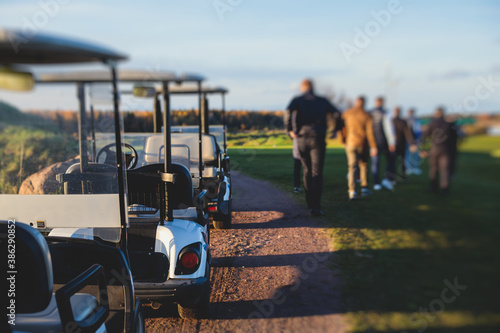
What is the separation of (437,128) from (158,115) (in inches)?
293

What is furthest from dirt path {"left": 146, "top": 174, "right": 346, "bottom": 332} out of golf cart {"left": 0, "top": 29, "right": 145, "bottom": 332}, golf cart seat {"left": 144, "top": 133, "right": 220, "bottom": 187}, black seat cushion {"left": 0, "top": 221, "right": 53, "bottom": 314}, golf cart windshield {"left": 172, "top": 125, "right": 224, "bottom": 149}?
black seat cushion {"left": 0, "top": 221, "right": 53, "bottom": 314}

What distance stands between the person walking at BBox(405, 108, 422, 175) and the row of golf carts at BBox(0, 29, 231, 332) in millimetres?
1532

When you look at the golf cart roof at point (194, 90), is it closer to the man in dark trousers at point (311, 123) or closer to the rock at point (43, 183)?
the man in dark trousers at point (311, 123)

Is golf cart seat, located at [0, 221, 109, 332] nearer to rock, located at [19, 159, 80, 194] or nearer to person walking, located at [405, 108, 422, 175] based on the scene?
rock, located at [19, 159, 80, 194]

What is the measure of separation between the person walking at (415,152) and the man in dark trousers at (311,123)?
4.83 meters

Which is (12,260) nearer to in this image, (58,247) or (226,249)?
(58,247)

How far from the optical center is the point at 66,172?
3.28 meters

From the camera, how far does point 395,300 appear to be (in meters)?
2.63

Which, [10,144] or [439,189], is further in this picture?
[10,144]

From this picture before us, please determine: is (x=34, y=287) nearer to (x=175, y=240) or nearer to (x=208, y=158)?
(x=175, y=240)

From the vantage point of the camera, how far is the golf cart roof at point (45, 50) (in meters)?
1.59

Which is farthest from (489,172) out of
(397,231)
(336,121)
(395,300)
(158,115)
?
(158,115)

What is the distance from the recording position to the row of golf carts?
2.02m

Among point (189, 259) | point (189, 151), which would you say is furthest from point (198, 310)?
point (189, 151)
